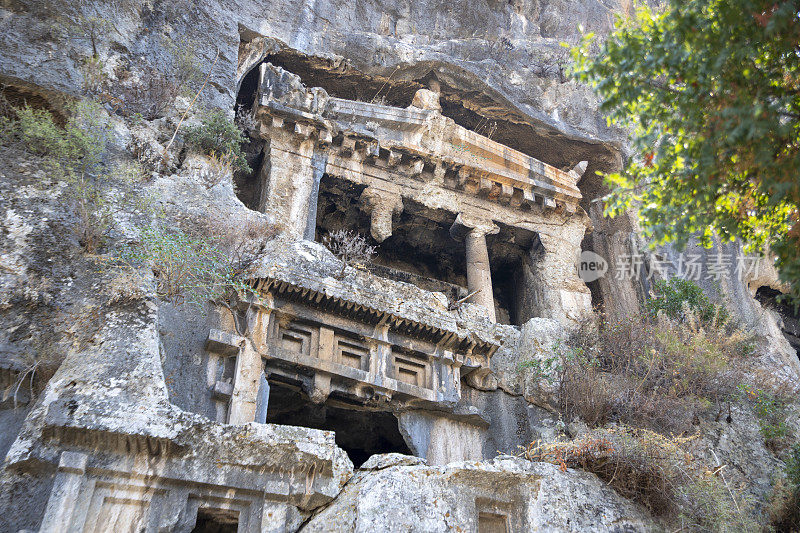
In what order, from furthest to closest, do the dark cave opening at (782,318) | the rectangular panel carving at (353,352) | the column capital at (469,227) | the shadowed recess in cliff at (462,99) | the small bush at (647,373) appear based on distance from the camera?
the dark cave opening at (782,318) < the shadowed recess in cliff at (462,99) < the column capital at (469,227) < the rectangular panel carving at (353,352) < the small bush at (647,373)

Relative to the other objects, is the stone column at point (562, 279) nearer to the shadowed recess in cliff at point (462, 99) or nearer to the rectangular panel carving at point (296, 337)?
the shadowed recess in cliff at point (462, 99)

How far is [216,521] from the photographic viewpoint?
686cm

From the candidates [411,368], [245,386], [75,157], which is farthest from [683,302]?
[75,157]

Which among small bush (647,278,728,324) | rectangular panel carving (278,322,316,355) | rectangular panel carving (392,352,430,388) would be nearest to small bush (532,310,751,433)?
small bush (647,278,728,324)

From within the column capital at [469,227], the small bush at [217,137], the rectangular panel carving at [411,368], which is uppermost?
the column capital at [469,227]

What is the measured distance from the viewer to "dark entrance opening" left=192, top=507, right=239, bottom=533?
666cm

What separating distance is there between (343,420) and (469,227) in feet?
17.4

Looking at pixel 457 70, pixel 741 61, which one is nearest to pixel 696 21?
pixel 741 61

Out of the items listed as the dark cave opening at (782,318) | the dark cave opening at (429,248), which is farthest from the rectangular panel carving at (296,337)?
the dark cave opening at (782,318)

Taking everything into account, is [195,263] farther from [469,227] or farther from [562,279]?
[562,279]

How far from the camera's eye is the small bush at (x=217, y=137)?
1180 centimetres

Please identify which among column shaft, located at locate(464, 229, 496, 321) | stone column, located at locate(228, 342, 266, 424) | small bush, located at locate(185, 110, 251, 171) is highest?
small bush, located at locate(185, 110, 251, 171)

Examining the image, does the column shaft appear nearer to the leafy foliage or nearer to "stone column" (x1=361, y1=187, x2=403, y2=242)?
"stone column" (x1=361, y1=187, x2=403, y2=242)

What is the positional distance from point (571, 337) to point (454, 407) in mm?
2817
